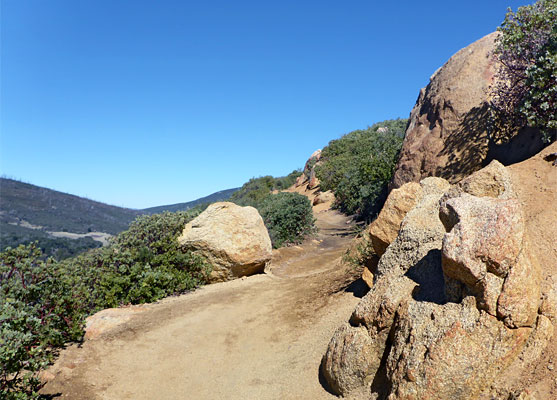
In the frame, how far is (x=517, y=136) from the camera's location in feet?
26.9

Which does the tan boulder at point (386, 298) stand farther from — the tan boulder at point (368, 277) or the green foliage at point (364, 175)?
the green foliage at point (364, 175)

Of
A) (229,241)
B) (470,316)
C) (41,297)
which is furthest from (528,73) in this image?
(41,297)

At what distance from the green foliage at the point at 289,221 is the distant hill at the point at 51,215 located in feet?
65.8

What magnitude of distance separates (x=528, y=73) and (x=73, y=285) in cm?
1020

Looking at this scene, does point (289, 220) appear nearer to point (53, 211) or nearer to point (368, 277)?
point (368, 277)

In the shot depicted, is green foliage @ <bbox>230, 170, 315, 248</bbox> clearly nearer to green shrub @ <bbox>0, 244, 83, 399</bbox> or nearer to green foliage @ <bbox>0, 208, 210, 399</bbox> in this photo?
green foliage @ <bbox>0, 208, 210, 399</bbox>

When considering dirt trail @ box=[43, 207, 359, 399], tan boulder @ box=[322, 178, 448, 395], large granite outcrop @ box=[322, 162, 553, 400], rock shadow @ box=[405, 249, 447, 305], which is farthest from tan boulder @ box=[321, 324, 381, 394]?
rock shadow @ box=[405, 249, 447, 305]

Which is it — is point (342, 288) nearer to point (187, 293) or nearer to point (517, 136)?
point (187, 293)

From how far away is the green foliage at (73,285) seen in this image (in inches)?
186

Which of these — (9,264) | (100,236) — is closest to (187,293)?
(9,264)

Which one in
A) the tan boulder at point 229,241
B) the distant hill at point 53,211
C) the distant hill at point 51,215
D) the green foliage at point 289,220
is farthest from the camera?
the distant hill at point 53,211

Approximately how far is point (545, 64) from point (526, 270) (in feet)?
18.5

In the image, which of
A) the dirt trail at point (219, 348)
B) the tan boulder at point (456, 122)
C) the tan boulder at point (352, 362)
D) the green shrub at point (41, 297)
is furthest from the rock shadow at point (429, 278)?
the tan boulder at point (456, 122)

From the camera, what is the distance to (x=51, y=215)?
180 ft
